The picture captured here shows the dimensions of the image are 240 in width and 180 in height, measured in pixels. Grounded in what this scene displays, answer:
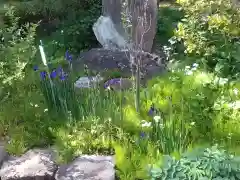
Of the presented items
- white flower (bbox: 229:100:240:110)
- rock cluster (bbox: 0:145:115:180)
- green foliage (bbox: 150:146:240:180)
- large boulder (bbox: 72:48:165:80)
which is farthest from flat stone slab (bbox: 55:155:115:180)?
large boulder (bbox: 72:48:165:80)

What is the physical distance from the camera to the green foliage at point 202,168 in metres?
2.89

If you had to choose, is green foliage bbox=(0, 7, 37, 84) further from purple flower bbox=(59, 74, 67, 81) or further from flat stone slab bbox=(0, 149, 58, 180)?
flat stone slab bbox=(0, 149, 58, 180)

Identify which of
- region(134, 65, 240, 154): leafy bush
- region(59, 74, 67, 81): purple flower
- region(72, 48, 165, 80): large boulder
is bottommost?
region(72, 48, 165, 80): large boulder

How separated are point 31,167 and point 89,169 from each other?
52 centimetres

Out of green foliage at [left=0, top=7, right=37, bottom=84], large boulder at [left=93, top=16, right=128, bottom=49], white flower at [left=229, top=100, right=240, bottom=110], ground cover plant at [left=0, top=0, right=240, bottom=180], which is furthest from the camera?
large boulder at [left=93, top=16, right=128, bottom=49]

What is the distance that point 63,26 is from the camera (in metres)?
8.90

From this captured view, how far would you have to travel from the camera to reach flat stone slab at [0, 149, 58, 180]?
12.1 feet

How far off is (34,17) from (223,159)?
24.4 ft

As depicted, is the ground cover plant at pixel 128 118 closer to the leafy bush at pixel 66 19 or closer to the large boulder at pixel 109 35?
the large boulder at pixel 109 35

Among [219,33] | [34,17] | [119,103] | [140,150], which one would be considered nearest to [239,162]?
[140,150]

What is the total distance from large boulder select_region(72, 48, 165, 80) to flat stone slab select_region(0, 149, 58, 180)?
252 cm

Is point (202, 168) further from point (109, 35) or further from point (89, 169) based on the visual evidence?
point (109, 35)

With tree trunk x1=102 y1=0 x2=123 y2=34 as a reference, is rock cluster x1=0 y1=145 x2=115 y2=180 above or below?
below

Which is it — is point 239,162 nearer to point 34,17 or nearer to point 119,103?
point 119,103
